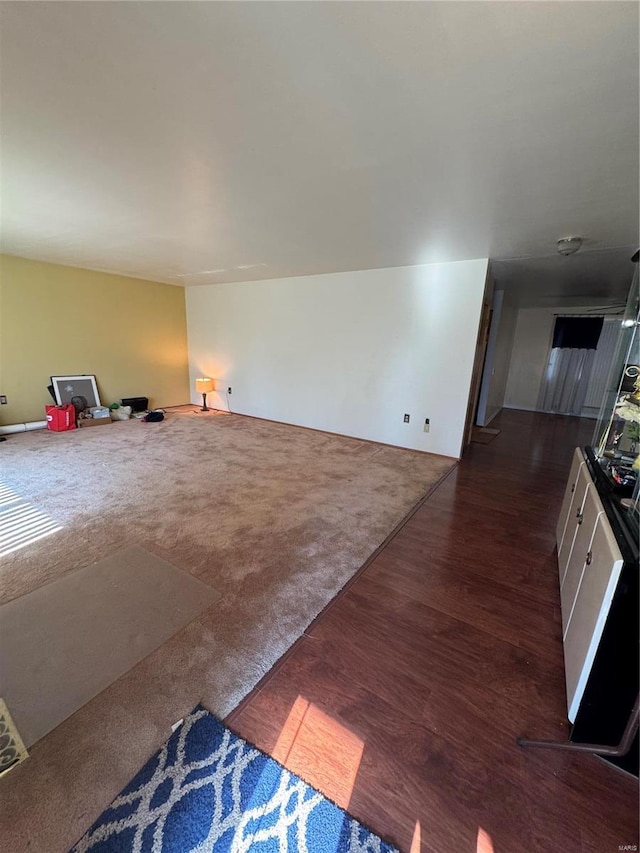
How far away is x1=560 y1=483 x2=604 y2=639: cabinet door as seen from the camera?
1.50m

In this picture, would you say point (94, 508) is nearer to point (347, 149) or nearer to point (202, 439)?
point (202, 439)

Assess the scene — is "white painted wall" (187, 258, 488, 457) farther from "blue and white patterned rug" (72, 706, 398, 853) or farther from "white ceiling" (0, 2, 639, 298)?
"blue and white patterned rug" (72, 706, 398, 853)

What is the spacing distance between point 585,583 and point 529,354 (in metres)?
7.13

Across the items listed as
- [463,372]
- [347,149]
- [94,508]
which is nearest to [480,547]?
[463,372]

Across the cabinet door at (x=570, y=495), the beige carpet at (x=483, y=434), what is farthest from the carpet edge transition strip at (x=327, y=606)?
the beige carpet at (x=483, y=434)

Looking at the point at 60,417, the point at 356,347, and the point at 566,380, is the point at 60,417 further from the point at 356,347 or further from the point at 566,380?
the point at 566,380

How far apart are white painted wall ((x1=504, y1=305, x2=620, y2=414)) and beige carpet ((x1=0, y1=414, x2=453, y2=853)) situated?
15.3 feet

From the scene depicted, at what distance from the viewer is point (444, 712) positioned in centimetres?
129

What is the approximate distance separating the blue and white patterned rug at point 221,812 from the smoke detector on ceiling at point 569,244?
156 inches

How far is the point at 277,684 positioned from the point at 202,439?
12.3 ft

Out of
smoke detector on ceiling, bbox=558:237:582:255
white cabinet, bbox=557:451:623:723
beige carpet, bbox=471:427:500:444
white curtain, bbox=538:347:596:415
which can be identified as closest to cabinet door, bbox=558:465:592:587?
white cabinet, bbox=557:451:623:723

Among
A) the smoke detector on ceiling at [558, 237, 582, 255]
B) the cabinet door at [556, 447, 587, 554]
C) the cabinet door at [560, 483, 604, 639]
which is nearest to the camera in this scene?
the cabinet door at [560, 483, 604, 639]

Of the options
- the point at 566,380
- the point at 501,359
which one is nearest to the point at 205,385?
the point at 501,359

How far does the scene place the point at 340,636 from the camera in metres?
1.61
